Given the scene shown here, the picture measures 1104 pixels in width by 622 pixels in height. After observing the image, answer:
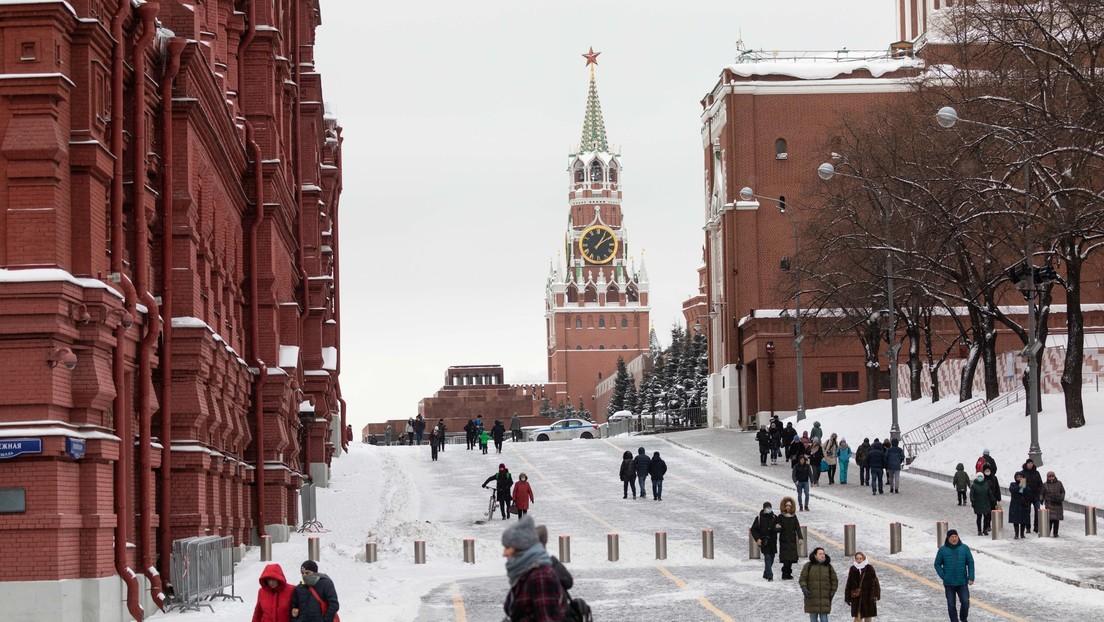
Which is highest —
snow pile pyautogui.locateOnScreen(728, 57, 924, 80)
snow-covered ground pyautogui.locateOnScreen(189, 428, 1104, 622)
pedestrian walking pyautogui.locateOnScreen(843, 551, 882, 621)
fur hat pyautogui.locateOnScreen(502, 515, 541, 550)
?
snow pile pyautogui.locateOnScreen(728, 57, 924, 80)

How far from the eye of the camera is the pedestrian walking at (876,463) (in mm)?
44812

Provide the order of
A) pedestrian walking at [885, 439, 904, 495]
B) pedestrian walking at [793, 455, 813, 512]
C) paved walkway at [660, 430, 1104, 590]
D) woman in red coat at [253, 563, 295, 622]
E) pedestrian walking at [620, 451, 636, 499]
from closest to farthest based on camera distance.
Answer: woman in red coat at [253, 563, 295, 622], paved walkway at [660, 430, 1104, 590], pedestrian walking at [793, 455, 813, 512], pedestrian walking at [885, 439, 904, 495], pedestrian walking at [620, 451, 636, 499]

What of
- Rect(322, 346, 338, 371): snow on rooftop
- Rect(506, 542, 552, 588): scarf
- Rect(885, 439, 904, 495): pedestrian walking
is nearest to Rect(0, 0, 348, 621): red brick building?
Rect(506, 542, 552, 588): scarf

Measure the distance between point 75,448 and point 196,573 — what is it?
3996 millimetres

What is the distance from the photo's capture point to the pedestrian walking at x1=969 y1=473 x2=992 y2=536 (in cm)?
3444

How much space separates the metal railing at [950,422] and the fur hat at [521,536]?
4514cm

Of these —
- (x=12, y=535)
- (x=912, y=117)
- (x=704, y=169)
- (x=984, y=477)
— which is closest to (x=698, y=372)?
(x=704, y=169)

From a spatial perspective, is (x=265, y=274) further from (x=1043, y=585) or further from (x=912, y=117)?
(x=912, y=117)

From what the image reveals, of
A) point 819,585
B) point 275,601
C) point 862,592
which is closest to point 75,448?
point 275,601

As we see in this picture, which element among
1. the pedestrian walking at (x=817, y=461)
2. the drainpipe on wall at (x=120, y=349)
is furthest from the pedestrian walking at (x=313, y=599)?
the pedestrian walking at (x=817, y=461)

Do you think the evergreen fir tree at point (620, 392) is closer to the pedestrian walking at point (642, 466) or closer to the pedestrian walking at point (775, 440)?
the pedestrian walking at point (775, 440)

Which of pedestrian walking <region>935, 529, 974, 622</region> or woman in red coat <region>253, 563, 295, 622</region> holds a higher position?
woman in red coat <region>253, 563, 295, 622</region>

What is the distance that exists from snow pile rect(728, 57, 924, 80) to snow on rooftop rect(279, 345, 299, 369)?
50.9 meters

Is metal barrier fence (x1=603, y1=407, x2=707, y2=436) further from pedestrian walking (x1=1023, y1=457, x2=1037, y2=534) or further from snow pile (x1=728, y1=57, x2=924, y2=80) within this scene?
pedestrian walking (x1=1023, y1=457, x2=1037, y2=534)
